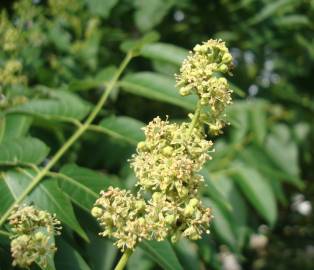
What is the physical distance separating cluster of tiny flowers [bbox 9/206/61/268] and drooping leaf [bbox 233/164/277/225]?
5.66 feet

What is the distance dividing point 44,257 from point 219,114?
1.53 feet

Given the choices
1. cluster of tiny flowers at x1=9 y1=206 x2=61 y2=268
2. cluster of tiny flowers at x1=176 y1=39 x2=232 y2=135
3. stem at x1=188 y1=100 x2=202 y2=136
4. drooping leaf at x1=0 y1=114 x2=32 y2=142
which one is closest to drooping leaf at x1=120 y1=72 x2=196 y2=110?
drooping leaf at x1=0 y1=114 x2=32 y2=142

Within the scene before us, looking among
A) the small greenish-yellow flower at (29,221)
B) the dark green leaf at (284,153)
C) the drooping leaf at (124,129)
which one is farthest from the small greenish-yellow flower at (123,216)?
the dark green leaf at (284,153)

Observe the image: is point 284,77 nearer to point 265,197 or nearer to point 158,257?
point 265,197

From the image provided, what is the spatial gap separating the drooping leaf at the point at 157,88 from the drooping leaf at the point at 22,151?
55 centimetres

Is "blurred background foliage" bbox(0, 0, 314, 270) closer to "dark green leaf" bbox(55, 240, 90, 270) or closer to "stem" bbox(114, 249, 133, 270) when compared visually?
"dark green leaf" bbox(55, 240, 90, 270)

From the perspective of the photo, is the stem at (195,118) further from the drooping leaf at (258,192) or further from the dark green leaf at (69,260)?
the drooping leaf at (258,192)

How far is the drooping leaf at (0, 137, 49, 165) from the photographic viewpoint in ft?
5.65

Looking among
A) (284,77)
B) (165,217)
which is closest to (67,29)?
(284,77)

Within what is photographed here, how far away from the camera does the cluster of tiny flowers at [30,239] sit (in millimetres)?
995

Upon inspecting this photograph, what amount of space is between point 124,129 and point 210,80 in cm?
87

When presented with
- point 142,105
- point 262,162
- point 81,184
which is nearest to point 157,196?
point 81,184

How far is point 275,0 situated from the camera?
10.7 ft

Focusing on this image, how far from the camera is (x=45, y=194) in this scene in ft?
5.15
